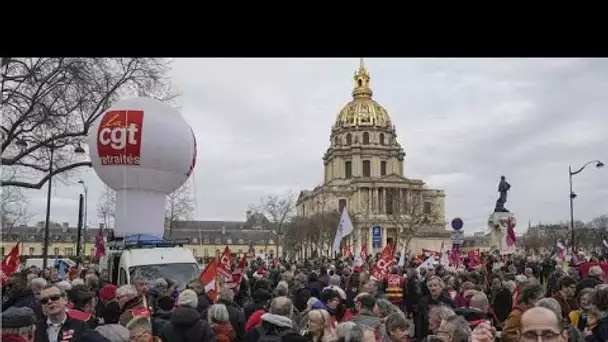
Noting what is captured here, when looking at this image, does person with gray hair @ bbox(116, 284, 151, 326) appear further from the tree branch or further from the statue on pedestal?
the statue on pedestal

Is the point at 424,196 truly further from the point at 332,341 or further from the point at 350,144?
the point at 332,341

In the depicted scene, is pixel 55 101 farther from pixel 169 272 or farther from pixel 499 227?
pixel 499 227

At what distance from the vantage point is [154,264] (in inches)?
586

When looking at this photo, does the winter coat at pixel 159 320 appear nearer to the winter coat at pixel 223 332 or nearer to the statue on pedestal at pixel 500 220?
the winter coat at pixel 223 332

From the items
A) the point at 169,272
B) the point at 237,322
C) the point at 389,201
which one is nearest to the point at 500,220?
the point at 169,272

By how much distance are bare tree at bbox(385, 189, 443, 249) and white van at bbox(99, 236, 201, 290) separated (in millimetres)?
68662

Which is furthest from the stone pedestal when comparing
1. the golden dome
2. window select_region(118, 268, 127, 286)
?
the golden dome

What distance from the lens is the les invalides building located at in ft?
350

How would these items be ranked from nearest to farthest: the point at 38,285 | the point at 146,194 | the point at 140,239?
the point at 38,285 < the point at 140,239 < the point at 146,194

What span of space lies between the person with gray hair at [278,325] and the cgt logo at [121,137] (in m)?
12.5
